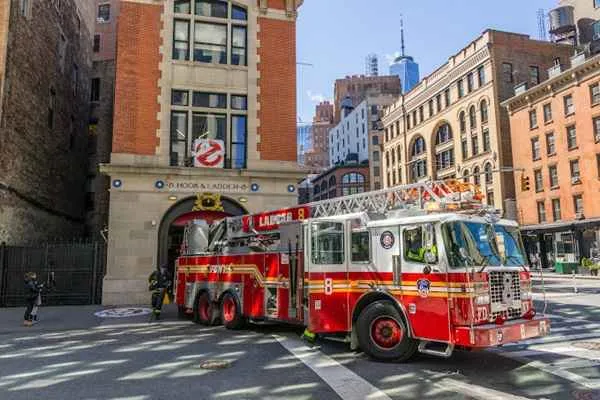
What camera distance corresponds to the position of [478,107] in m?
52.3

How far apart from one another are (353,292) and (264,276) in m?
3.21

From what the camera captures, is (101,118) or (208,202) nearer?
(208,202)

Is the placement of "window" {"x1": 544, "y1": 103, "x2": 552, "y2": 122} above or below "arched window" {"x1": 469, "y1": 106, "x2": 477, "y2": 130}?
below

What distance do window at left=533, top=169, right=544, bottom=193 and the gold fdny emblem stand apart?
35.7 m

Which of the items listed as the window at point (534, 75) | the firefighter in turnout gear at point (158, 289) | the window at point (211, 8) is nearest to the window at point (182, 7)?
the window at point (211, 8)

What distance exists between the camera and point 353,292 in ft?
31.3

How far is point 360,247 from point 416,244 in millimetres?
1340

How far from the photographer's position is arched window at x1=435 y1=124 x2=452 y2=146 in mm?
59294

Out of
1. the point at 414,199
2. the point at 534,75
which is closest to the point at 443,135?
the point at 534,75

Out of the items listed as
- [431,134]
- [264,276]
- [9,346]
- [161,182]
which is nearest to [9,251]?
[161,182]

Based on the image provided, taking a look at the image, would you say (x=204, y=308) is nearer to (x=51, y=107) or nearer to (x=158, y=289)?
(x=158, y=289)

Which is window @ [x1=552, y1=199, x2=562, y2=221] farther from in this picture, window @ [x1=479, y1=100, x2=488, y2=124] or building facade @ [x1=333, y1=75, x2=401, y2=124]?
building facade @ [x1=333, y1=75, x2=401, y2=124]

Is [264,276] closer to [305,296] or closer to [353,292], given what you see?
[305,296]

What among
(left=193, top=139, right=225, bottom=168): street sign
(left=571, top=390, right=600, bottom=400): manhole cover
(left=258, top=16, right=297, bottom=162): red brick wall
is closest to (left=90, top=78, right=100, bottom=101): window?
(left=258, top=16, right=297, bottom=162): red brick wall
